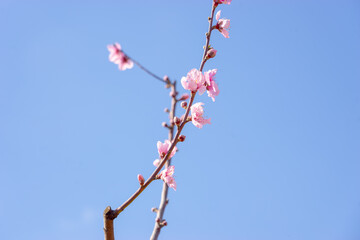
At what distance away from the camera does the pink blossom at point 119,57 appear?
175 centimetres

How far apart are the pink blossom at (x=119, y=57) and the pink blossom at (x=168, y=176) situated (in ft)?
2.23

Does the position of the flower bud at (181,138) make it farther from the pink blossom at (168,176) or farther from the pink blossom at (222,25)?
the pink blossom at (222,25)

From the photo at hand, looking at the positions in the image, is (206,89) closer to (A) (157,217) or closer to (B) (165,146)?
(B) (165,146)

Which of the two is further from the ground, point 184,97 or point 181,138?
point 184,97

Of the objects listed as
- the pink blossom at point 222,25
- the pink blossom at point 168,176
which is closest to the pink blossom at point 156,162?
the pink blossom at point 168,176

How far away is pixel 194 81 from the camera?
2039mm

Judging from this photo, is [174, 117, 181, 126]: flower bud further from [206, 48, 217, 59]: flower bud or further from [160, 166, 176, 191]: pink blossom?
[206, 48, 217, 59]: flower bud

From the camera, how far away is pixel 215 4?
2.34 meters

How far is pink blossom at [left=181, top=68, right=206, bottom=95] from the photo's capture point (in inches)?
80.1

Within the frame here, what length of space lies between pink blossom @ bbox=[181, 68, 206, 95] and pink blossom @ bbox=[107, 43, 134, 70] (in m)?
0.42

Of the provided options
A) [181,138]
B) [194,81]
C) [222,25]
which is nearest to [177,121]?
[181,138]

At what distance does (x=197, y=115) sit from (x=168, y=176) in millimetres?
415

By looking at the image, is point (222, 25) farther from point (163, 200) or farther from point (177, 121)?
point (163, 200)

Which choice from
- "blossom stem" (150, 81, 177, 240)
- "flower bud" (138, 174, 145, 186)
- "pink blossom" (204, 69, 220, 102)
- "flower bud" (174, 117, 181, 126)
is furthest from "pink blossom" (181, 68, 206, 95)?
"blossom stem" (150, 81, 177, 240)
